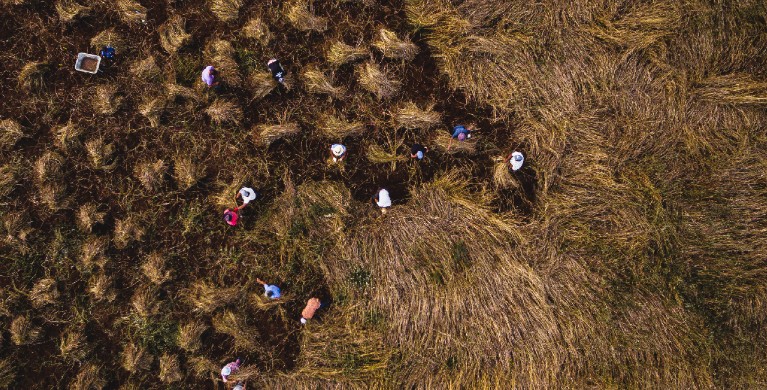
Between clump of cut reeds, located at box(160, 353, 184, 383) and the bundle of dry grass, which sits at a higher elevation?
the bundle of dry grass

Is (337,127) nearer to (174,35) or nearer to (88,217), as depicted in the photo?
(174,35)

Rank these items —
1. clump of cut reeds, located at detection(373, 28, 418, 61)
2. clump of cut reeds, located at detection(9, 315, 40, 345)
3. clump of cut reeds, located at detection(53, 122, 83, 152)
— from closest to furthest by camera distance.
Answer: clump of cut reeds, located at detection(9, 315, 40, 345), clump of cut reeds, located at detection(53, 122, 83, 152), clump of cut reeds, located at detection(373, 28, 418, 61)

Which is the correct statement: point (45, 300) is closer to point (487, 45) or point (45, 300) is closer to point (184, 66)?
point (184, 66)

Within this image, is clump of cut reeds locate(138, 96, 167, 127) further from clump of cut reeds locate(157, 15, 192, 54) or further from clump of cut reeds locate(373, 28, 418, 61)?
clump of cut reeds locate(373, 28, 418, 61)

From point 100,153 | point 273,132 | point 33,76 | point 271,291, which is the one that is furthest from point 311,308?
point 33,76

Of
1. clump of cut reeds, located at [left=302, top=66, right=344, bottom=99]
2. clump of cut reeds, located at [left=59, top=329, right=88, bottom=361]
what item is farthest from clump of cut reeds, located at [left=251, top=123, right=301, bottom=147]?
clump of cut reeds, located at [left=59, top=329, right=88, bottom=361]
